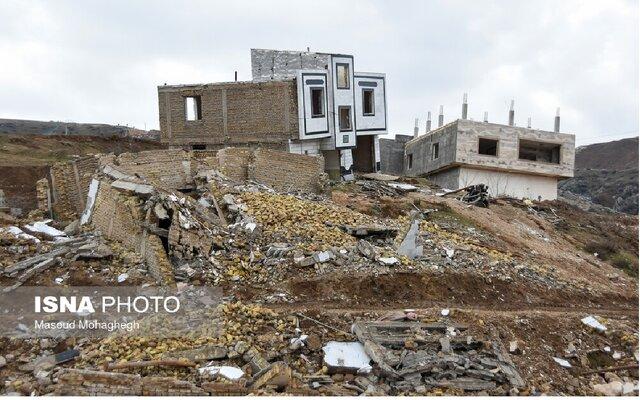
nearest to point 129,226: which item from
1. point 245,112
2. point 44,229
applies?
point 44,229

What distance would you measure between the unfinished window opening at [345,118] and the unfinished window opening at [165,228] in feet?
46.0

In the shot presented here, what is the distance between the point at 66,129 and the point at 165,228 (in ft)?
94.9

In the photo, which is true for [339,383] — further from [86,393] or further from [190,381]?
[86,393]

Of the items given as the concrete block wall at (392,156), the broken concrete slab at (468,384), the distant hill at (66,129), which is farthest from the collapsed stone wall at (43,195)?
the distant hill at (66,129)

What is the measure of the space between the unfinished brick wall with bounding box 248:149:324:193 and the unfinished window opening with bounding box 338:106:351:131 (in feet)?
21.6

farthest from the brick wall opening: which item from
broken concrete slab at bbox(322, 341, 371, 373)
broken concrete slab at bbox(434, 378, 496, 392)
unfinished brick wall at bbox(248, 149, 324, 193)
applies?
broken concrete slab at bbox(434, 378, 496, 392)

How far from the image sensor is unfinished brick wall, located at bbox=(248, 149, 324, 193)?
16.4 metres

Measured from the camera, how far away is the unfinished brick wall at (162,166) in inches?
571

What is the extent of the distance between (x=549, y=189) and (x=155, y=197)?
20.3 metres

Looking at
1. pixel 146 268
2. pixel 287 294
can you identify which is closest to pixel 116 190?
pixel 146 268

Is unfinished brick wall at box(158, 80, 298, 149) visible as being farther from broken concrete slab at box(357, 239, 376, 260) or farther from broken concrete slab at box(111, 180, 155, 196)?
broken concrete slab at box(357, 239, 376, 260)

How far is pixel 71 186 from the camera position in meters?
15.1

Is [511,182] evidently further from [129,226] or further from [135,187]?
[129,226]

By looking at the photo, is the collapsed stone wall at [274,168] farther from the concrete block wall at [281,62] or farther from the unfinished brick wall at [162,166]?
the concrete block wall at [281,62]
